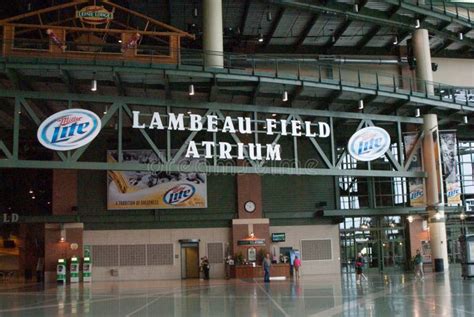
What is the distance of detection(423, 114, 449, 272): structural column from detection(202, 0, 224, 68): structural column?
46.6 feet

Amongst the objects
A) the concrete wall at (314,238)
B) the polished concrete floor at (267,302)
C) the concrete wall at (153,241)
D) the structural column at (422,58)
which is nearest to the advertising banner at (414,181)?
the structural column at (422,58)

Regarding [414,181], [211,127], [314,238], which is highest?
[211,127]

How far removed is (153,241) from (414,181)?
1677 centimetres

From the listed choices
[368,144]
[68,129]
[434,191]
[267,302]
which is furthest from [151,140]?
[434,191]

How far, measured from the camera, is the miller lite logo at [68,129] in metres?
24.8

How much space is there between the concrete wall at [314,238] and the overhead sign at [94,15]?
17.6 metres

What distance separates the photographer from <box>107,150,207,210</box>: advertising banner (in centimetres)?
3556

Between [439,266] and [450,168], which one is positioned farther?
[450,168]

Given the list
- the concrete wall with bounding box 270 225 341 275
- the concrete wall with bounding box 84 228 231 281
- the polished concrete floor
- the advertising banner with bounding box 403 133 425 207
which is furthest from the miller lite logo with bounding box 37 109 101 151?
the advertising banner with bounding box 403 133 425 207

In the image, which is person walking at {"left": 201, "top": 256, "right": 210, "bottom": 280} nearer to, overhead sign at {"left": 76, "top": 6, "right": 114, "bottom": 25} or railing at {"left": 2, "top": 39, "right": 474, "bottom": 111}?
railing at {"left": 2, "top": 39, "right": 474, "bottom": 111}

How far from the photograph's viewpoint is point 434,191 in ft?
110

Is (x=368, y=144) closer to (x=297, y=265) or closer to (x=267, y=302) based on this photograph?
(x=297, y=265)

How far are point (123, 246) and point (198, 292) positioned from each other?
42.1 ft

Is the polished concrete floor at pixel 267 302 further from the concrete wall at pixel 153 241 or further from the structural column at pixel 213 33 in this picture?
the structural column at pixel 213 33
